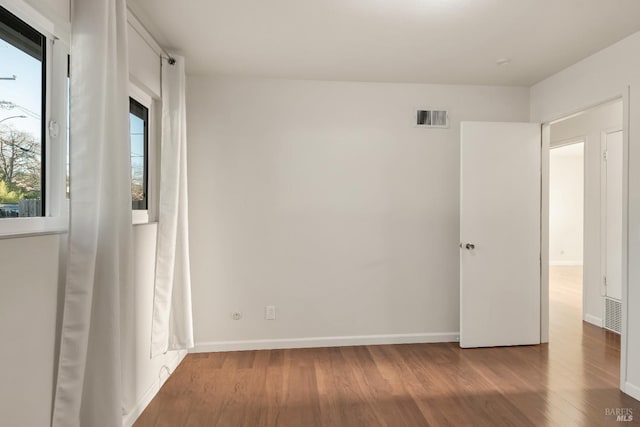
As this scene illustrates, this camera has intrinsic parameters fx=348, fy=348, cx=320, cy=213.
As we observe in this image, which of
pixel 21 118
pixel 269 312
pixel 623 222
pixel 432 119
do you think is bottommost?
pixel 269 312

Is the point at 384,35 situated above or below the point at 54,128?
above

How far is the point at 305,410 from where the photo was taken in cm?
222

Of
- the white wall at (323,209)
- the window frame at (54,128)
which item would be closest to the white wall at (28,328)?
the window frame at (54,128)

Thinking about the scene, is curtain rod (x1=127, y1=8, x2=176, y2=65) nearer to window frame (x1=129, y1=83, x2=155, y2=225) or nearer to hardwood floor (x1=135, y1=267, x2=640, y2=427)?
window frame (x1=129, y1=83, x2=155, y2=225)

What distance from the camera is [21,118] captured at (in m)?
1.37

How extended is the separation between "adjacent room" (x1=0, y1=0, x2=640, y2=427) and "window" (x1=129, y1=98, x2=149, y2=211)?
0.08ft

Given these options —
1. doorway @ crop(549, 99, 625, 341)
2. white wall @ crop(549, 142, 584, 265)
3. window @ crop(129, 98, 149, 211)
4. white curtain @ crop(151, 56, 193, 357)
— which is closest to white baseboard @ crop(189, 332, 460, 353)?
white curtain @ crop(151, 56, 193, 357)

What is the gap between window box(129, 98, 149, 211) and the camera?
2.38 metres

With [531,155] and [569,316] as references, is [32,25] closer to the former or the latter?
[531,155]

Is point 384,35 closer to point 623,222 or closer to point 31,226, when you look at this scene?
point 623,222

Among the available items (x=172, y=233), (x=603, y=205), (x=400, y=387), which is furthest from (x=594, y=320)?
(x=172, y=233)

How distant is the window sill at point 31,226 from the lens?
4.09ft

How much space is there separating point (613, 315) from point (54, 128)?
16.4 feet

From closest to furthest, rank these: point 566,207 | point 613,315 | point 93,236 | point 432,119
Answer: point 93,236, point 432,119, point 613,315, point 566,207
